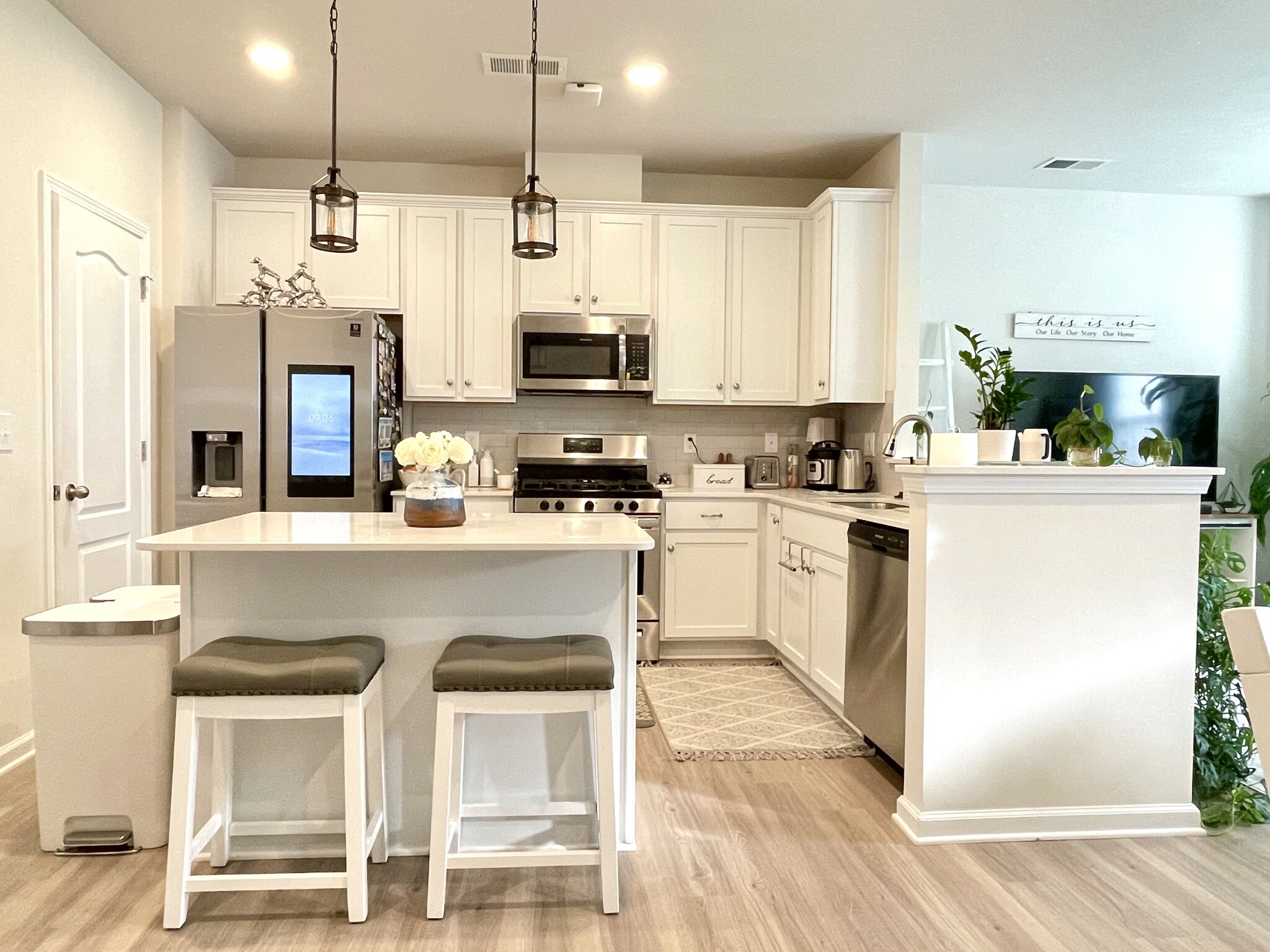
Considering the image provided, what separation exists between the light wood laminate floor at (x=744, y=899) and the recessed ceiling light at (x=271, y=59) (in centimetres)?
284

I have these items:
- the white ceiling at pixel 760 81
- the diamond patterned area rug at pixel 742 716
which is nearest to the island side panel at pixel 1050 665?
the diamond patterned area rug at pixel 742 716

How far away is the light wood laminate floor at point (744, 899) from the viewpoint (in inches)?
74.2

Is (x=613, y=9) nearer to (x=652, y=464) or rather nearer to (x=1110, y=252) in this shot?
(x=652, y=464)

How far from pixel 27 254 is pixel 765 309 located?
10.9ft

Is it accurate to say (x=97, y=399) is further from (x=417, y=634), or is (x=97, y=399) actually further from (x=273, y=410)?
(x=417, y=634)

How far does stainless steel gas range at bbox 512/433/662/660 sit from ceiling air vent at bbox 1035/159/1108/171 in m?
2.63

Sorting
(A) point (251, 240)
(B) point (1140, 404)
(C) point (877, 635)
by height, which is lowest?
(C) point (877, 635)

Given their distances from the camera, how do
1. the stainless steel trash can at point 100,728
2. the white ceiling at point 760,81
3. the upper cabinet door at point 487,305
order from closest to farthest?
the stainless steel trash can at point 100,728
the white ceiling at point 760,81
the upper cabinet door at point 487,305

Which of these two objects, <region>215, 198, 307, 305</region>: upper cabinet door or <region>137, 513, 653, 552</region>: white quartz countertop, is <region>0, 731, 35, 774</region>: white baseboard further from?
<region>215, 198, 307, 305</region>: upper cabinet door

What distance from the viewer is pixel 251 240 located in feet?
14.3

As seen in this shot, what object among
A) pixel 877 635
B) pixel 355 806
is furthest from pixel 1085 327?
pixel 355 806

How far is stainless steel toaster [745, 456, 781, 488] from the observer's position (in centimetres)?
485

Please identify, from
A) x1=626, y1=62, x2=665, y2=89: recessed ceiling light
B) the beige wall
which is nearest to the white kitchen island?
the beige wall

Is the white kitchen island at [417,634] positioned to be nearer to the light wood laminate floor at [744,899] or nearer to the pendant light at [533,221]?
the light wood laminate floor at [744,899]
